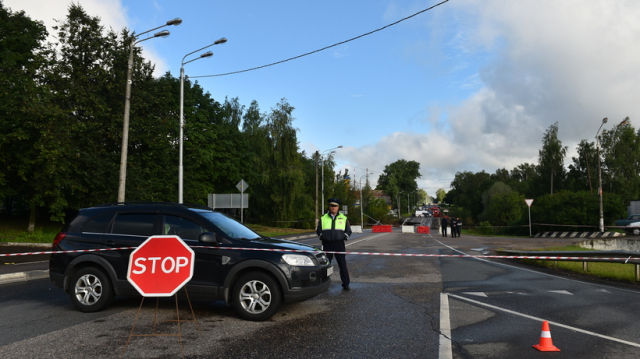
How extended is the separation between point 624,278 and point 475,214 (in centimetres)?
9120

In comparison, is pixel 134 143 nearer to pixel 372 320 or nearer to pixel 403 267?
pixel 403 267

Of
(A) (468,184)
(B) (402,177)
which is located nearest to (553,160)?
(A) (468,184)

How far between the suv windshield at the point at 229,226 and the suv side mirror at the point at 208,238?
317 millimetres

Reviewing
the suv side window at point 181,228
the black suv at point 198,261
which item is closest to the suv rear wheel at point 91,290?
the black suv at point 198,261

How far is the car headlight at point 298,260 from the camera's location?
6.30 meters

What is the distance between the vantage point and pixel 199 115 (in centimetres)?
3994

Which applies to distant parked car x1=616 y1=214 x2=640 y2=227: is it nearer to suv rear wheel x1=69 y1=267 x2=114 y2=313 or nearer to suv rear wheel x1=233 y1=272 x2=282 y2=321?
suv rear wheel x1=233 y1=272 x2=282 y2=321

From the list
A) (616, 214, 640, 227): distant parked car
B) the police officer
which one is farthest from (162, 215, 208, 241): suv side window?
(616, 214, 640, 227): distant parked car

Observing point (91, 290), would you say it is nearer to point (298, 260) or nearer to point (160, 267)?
point (160, 267)

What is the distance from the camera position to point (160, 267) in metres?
5.56

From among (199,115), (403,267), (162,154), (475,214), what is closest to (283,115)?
(199,115)

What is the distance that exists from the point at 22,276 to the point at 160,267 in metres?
7.00

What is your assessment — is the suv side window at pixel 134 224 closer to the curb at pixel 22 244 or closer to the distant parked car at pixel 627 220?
the curb at pixel 22 244

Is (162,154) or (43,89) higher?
(43,89)
